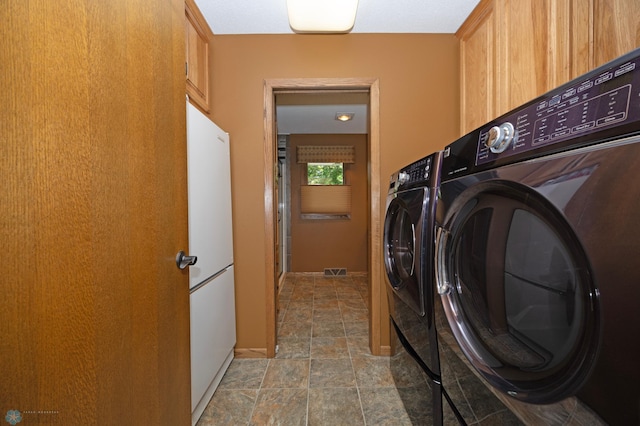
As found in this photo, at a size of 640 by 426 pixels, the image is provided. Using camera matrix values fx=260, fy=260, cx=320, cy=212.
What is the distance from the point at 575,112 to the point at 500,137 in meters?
0.16

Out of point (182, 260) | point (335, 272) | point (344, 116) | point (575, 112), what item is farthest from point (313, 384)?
point (344, 116)

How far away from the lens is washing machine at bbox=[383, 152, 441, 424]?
3.08 ft

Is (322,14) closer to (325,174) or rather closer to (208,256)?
(208,256)

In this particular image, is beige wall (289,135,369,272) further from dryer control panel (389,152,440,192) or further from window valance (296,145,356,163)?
dryer control panel (389,152,440,192)

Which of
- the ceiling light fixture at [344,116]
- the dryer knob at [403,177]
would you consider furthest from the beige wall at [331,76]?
the ceiling light fixture at [344,116]

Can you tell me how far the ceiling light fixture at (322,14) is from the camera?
149cm

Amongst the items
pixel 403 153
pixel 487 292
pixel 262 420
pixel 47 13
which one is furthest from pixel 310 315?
pixel 47 13

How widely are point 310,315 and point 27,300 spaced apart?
2569 millimetres

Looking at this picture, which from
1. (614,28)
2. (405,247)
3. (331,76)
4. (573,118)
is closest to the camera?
(573,118)

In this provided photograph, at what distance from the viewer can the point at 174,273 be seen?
2.93 ft

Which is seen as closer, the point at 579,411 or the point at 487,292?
the point at 579,411

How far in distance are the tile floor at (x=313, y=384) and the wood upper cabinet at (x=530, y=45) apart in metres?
1.81

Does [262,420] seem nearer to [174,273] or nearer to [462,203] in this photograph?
[174,273]

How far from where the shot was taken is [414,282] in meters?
1.04
